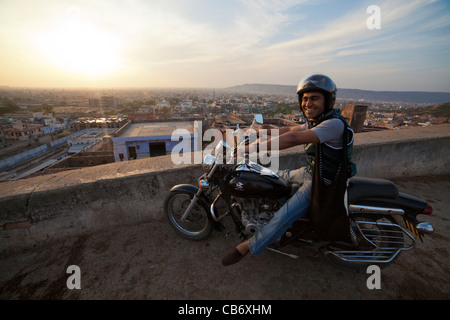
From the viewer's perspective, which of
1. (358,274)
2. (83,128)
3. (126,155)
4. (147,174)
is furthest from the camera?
(83,128)

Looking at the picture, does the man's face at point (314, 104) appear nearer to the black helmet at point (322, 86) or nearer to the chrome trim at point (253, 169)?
the black helmet at point (322, 86)

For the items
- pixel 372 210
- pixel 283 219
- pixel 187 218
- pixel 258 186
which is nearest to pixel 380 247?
pixel 372 210

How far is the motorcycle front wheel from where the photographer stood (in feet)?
8.94

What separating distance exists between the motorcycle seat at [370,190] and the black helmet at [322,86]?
2.88ft

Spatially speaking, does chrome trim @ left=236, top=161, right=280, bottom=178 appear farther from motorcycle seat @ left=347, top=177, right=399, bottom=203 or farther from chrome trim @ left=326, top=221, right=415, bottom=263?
chrome trim @ left=326, top=221, right=415, bottom=263

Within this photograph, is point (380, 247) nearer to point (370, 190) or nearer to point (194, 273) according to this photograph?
point (370, 190)

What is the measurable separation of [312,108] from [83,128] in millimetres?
51863

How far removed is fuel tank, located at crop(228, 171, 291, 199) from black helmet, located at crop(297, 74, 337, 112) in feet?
3.17

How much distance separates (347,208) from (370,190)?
1.12ft

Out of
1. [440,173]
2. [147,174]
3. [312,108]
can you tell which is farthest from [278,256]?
[440,173]

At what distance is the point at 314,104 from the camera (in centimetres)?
204
